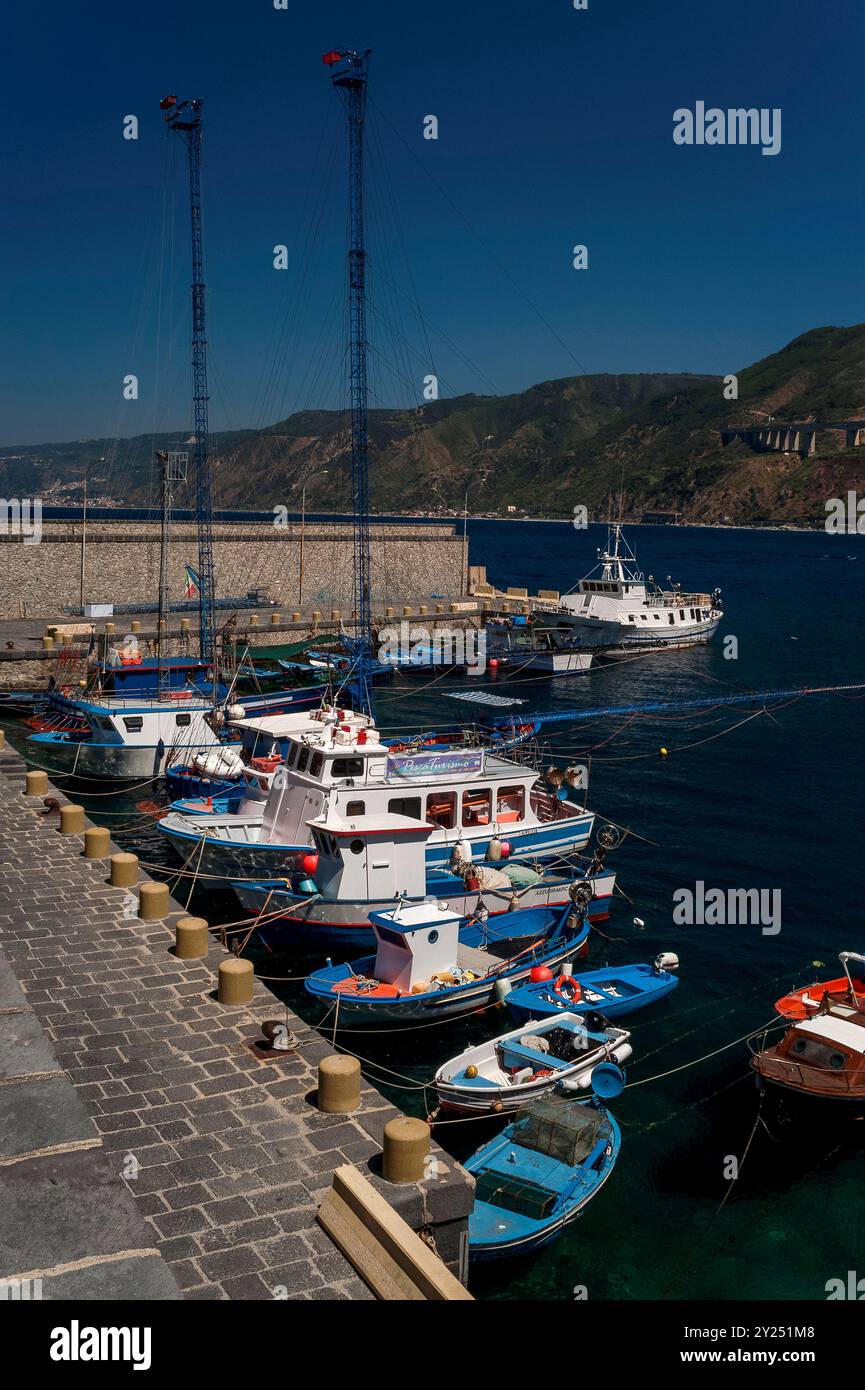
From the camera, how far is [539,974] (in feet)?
74.1

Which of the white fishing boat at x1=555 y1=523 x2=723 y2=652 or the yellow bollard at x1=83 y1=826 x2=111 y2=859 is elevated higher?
the white fishing boat at x1=555 y1=523 x2=723 y2=652

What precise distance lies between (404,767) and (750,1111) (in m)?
11.2


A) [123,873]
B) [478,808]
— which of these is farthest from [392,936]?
[478,808]

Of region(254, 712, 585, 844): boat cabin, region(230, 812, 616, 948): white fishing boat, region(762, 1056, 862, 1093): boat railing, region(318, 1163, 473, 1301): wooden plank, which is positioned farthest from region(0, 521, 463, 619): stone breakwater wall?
region(318, 1163, 473, 1301): wooden plank

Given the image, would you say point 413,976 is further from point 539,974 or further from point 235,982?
point 235,982

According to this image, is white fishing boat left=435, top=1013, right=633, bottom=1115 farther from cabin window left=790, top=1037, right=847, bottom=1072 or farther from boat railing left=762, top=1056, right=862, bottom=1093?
cabin window left=790, top=1037, right=847, bottom=1072

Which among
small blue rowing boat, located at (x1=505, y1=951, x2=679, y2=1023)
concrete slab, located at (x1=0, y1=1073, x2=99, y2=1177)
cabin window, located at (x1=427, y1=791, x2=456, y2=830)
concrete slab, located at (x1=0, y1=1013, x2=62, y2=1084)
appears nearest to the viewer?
concrete slab, located at (x1=0, y1=1073, x2=99, y2=1177)

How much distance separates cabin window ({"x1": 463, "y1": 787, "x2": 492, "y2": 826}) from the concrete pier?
1234cm

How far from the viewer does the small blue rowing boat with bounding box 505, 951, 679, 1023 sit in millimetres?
21156

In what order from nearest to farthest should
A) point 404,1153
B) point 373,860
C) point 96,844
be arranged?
1. point 404,1153
2. point 96,844
3. point 373,860

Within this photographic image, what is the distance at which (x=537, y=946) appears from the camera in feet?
78.3

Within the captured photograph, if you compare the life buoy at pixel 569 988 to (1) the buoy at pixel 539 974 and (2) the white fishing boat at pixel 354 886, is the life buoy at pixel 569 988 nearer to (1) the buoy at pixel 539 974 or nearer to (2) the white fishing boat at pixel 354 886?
(1) the buoy at pixel 539 974

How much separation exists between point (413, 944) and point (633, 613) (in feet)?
190
